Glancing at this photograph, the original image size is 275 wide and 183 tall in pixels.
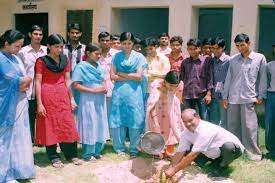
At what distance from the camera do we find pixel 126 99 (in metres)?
5.87

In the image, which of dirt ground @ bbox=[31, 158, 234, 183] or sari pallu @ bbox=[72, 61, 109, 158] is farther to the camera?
sari pallu @ bbox=[72, 61, 109, 158]

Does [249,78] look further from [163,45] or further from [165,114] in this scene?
[163,45]

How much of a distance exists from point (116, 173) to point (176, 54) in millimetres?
2281

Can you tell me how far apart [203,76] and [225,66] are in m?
0.36

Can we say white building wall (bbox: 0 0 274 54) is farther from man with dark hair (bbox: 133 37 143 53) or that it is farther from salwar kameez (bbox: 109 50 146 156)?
salwar kameez (bbox: 109 50 146 156)

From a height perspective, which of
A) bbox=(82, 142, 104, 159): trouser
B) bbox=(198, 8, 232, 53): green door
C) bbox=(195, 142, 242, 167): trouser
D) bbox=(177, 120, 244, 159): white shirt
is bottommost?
bbox=(82, 142, 104, 159): trouser

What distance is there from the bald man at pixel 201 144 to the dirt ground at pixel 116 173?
0.26 meters

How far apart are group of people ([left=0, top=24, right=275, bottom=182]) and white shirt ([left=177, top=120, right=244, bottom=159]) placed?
0.01 metres

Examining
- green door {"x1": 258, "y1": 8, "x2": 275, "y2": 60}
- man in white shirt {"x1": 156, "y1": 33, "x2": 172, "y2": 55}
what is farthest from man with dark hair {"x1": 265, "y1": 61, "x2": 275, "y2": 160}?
green door {"x1": 258, "y1": 8, "x2": 275, "y2": 60}

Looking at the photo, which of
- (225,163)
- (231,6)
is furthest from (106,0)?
(225,163)

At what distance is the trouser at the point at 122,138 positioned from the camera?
234 inches

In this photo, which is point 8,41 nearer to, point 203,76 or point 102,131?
point 102,131

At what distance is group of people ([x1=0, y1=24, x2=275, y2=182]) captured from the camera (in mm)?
4809

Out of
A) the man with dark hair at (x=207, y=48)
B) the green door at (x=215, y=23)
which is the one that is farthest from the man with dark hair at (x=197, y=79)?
the green door at (x=215, y=23)
